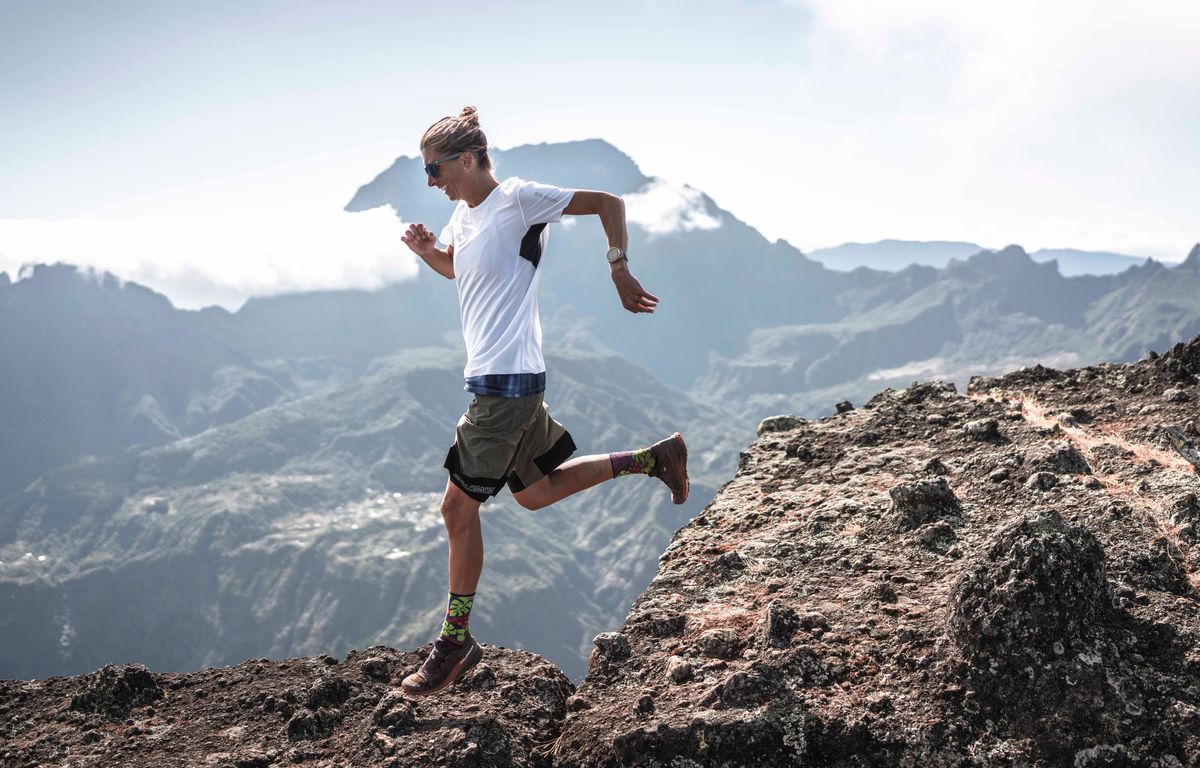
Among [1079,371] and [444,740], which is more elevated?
[1079,371]

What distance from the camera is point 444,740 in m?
6.11

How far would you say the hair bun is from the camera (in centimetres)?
670

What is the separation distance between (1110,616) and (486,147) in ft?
19.1

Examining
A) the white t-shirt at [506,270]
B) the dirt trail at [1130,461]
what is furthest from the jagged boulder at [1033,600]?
the white t-shirt at [506,270]

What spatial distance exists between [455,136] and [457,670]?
14.5ft

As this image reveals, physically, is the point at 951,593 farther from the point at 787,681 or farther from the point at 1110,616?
the point at 787,681

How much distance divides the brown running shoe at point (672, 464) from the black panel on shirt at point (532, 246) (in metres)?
2.32

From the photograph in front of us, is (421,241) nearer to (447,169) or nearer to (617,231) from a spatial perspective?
(447,169)

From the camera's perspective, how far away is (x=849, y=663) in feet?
19.3

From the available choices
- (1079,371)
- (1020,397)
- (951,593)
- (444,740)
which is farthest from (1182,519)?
(1079,371)

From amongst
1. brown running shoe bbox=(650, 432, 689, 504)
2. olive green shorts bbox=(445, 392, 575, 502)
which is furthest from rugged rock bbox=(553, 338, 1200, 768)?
olive green shorts bbox=(445, 392, 575, 502)

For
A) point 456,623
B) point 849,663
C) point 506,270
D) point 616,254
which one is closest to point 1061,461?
point 849,663

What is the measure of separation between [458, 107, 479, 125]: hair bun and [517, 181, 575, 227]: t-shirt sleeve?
73 cm

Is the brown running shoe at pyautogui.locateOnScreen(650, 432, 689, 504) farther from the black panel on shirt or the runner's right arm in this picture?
the runner's right arm
